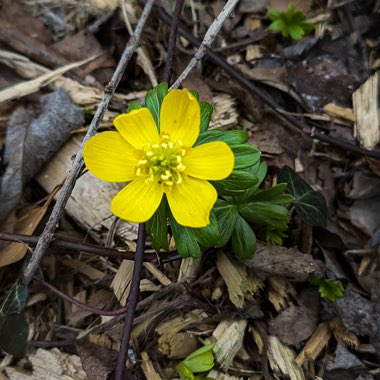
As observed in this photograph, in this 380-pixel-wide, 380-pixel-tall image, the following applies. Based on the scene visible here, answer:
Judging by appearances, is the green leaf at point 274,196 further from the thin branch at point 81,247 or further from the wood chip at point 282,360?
the wood chip at point 282,360

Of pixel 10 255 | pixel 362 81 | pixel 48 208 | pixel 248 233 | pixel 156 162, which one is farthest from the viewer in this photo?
pixel 362 81

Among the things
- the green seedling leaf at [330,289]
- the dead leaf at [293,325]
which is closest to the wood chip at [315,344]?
the dead leaf at [293,325]

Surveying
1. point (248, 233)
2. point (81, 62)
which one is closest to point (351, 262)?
point (248, 233)

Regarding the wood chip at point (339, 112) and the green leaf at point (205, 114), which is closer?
the green leaf at point (205, 114)

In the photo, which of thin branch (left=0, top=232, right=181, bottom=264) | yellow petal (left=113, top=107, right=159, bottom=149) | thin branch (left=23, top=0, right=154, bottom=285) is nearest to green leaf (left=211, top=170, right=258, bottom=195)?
yellow petal (left=113, top=107, right=159, bottom=149)

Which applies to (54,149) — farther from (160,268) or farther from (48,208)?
(160,268)

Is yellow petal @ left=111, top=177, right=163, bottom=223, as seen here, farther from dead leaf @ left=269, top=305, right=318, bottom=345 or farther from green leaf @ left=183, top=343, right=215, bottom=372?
dead leaf @ left=269, top=305, right=318, bottom=345

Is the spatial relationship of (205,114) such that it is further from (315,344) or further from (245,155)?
(315,344)
